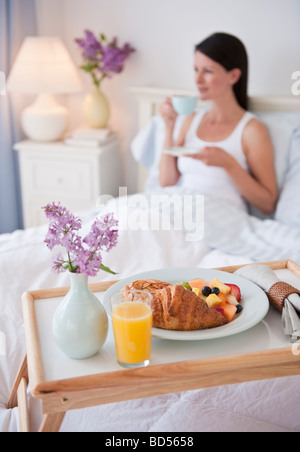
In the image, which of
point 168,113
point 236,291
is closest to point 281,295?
point 236,291

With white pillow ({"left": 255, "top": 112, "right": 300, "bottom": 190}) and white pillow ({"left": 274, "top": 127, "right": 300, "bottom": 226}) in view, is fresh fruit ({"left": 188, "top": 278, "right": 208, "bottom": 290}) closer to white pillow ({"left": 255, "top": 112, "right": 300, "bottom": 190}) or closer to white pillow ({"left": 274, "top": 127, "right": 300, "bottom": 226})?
white pillow ({"left": 274, "top": 127, "right": 300, "bottom": 226})

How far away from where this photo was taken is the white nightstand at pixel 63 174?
8.73ft

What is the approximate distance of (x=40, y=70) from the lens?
98.7 inches

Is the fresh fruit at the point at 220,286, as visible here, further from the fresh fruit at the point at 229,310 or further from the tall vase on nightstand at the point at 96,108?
the tall vase on nightstand at the point at 96,108

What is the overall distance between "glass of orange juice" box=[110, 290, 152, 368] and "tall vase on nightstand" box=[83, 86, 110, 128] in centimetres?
191

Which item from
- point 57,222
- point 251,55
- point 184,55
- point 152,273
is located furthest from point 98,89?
point 57,222

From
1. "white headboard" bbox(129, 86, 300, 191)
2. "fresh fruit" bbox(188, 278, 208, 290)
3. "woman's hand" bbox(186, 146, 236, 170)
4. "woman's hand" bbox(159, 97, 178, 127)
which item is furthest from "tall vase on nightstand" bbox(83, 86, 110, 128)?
"fresh fruit" bbox(188, 278, 208, 290)

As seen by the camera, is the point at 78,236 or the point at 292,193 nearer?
the point at 78,236

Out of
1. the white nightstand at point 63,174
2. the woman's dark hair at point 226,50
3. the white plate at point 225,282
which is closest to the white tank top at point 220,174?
the woman's dark hair at point 226,50

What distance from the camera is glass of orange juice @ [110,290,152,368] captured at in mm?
938

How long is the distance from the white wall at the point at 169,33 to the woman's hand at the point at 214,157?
22.8 inches

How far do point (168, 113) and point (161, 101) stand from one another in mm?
348

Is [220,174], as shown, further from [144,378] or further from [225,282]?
[144,378]
